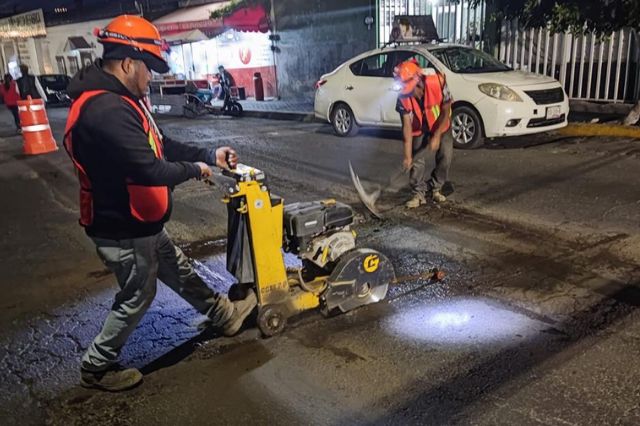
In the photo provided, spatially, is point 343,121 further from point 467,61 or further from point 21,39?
point 21,39

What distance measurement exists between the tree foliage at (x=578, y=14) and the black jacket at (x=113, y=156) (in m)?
9.47

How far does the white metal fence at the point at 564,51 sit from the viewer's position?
432 inches

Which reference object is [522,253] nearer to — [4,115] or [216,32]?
[216,32]

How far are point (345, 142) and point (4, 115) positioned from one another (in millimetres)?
16560

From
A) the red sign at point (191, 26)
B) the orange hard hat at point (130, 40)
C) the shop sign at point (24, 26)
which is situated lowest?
the orange hard hat at point (130, 40)

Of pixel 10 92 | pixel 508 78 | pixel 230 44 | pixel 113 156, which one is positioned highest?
pixel 230 44

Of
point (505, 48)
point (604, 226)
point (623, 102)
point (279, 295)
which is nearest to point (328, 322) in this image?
point (279, 295)

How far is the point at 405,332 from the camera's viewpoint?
11.7 feet

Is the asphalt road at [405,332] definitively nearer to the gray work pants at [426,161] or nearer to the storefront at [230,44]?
the gray work pants at [426,161]

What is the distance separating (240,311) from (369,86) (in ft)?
25.4

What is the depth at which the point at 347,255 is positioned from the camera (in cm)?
362

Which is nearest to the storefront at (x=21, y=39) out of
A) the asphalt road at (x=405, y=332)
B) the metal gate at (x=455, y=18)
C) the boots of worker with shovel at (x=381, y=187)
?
the metal gate at (x=455, y=18)

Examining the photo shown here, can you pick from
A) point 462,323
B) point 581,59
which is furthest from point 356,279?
point 581,59

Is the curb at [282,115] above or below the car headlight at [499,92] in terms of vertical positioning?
below
